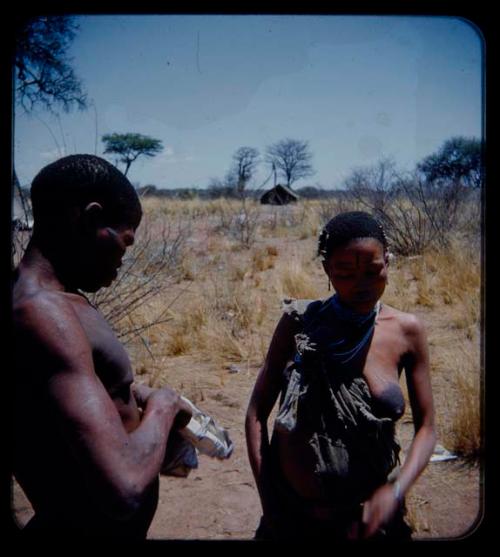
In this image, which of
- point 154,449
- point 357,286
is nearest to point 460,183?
point 357,286

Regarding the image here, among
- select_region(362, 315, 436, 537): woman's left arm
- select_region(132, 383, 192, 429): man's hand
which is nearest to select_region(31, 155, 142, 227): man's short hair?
select_region(132, 383, 192, 429): man's hand

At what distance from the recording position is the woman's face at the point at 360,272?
178 centimetres

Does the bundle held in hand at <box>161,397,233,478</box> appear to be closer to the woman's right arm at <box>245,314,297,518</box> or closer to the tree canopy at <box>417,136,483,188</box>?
the woman's right arm at <box>245,314,297,518</box>

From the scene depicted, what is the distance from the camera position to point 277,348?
6.24ft

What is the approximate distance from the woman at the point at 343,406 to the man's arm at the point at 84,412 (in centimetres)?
59

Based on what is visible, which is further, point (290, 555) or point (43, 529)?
point (290, 555)

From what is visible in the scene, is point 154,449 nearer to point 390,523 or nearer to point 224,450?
point 224,450

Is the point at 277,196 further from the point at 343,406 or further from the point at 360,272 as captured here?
the point at 343,406

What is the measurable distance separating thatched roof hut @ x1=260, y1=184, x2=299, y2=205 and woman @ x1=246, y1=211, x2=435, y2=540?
2671 centimetres

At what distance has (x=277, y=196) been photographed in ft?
96.0

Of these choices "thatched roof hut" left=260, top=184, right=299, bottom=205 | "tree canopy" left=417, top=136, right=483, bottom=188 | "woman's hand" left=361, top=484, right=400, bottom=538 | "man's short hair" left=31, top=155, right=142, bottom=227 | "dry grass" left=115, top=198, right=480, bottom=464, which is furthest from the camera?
"thatched roof hut" left=260, top=184, right=299, bottom=205

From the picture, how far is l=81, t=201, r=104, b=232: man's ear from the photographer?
1.47m

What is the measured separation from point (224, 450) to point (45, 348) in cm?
71

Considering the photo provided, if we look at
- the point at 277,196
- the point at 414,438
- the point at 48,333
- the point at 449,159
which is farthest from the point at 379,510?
the point at 277,196
